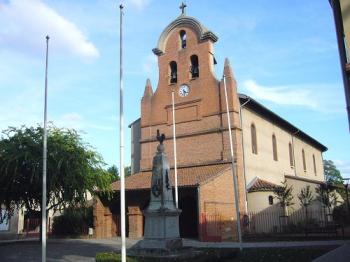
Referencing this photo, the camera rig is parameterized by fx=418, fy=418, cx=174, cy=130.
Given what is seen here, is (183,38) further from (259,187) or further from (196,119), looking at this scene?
(259,187)

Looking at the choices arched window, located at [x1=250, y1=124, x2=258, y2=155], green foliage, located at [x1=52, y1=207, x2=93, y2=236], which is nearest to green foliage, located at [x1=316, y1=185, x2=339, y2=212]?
arched window, located at [x1=250, y1=124, x2=258, y2=155]

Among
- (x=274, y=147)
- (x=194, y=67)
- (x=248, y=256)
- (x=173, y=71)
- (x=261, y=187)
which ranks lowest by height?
(x=248, y=256)

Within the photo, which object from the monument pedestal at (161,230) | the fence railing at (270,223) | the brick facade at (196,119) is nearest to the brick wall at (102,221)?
the brick facade at (196,119)

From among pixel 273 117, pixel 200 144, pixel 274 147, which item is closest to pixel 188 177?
pixel 200 144

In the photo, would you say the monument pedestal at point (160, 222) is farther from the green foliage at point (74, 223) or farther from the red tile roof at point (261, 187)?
the green foliage at point (74, 223)

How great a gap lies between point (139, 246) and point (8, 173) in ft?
40.7

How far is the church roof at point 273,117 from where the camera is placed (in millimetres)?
33031

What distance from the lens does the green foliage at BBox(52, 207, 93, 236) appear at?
3291 centimetres

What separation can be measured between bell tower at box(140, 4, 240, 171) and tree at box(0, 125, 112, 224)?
839 centimetres

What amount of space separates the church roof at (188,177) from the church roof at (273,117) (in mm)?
5946

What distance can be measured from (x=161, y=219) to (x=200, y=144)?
55.6 ft

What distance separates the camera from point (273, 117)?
124 ft

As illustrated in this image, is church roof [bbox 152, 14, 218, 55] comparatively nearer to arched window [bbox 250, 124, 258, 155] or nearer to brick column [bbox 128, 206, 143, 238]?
arched window [bbox 250, 124, 258, 155]

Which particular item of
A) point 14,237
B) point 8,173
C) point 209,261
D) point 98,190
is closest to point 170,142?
point 98,190
